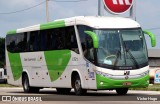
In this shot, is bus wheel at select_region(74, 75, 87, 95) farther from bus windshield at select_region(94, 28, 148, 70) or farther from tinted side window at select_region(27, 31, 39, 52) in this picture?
tinted side window at select_region(27, 31, 39, 52)

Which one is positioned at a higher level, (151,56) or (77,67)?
(77,67)

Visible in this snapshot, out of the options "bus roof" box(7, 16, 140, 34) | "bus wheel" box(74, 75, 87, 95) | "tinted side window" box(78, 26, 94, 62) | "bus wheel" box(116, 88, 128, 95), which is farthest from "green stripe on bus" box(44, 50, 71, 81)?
"bus wheel" box(116, 88, 128, 95)

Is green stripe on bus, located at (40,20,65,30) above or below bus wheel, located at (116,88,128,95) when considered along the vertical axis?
above

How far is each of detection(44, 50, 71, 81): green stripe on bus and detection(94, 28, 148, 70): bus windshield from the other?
2574mm

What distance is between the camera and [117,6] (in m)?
41.2

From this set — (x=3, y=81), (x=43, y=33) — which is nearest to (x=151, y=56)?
(x=3, y=81)

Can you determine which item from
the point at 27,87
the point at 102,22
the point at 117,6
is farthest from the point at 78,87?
the point at 117,6

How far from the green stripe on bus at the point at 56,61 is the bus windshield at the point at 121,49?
257 centimetres

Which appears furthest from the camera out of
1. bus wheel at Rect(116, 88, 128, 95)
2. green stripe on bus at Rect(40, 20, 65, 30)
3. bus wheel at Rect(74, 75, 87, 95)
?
green stripe on bus at Rect(40, 20, 65, 30)

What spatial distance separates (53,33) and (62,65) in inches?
66.8

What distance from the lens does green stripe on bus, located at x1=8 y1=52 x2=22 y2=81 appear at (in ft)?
115

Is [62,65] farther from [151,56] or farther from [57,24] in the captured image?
[151,56]

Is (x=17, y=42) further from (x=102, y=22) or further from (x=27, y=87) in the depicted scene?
(x=102, y=22)

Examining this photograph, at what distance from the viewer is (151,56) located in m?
99.2
